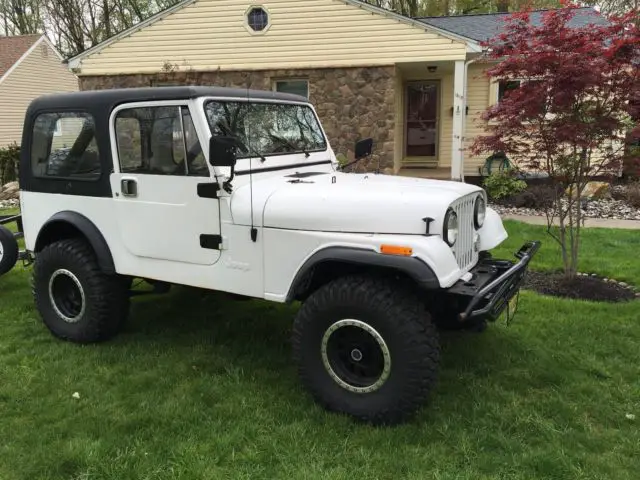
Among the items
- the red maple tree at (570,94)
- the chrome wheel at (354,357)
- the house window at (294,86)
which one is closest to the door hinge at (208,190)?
the chrome wheel at (354,357)

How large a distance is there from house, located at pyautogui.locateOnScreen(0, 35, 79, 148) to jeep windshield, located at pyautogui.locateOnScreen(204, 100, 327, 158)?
20.7 metres

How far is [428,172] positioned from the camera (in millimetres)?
13578

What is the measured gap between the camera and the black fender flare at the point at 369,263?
2.87 metres

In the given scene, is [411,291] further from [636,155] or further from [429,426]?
[636,155]

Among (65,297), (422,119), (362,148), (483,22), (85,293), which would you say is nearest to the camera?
(85,293)

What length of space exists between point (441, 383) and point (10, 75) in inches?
955

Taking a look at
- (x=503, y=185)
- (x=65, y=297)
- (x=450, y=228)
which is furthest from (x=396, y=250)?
(x=503, y=185)

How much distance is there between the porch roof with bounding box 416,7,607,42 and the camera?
510 inches

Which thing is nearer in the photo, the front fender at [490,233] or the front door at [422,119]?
the front fender at [490,233]

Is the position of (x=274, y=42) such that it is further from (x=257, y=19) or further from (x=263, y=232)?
(x=263, y=232)

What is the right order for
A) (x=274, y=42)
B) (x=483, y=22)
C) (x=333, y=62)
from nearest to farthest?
(x=333, y=62) → (x=274, y=42) → (x=483, y=22)

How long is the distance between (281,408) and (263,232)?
3.57 feet

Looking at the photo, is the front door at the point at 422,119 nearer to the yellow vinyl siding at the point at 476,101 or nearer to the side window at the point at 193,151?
the yellow vinyl siding at the point at 476,101

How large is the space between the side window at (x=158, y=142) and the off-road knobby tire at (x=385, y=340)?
117 cm
